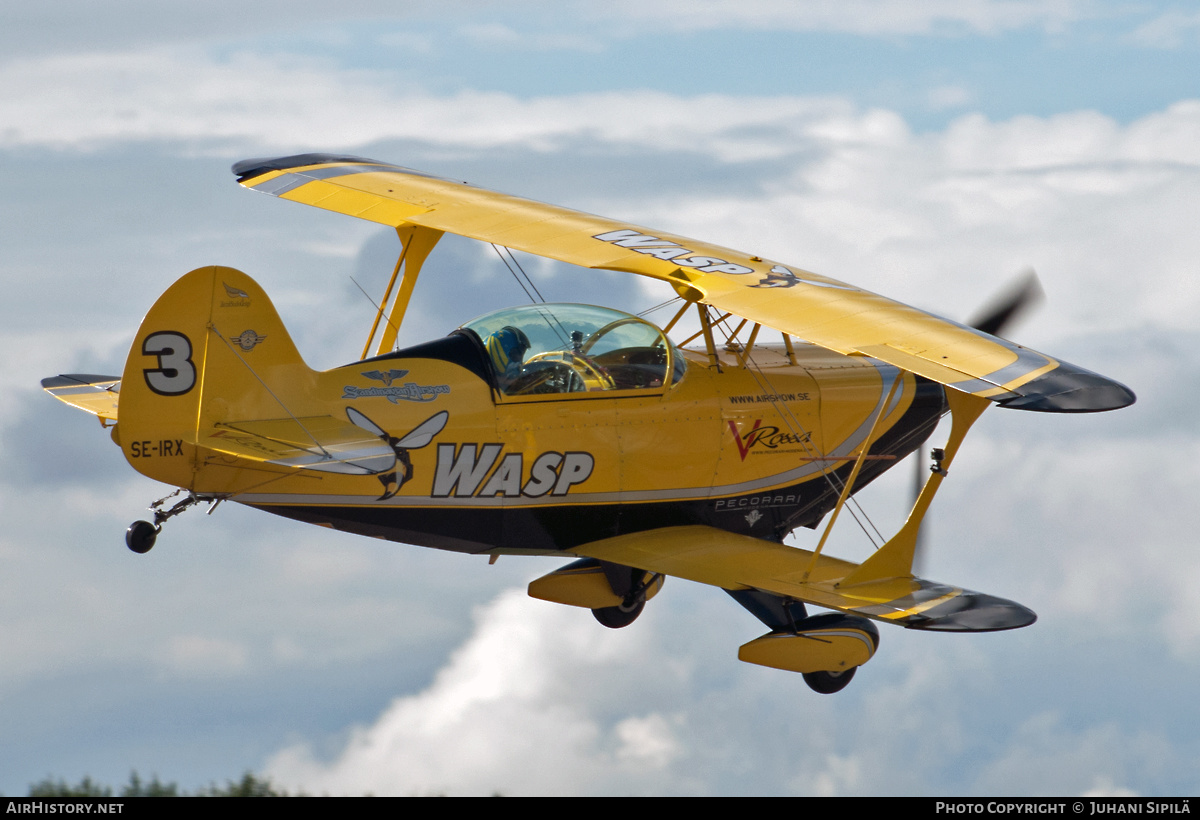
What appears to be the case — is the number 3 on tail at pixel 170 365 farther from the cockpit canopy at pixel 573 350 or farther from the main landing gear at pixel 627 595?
the main landing gear at pixel 627 595

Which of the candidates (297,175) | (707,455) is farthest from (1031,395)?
(297,175)

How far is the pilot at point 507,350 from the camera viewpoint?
11031 mm

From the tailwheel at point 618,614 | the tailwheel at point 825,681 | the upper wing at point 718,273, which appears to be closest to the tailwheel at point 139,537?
the upper wing at point 718,273

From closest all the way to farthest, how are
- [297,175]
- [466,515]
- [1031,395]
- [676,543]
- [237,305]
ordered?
[1031,395] < [237,305] < [466,515] < [676,543] < [297,175]

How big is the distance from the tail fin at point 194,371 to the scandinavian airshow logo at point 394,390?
537 millimetres

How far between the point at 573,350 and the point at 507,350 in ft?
Result: 1.98

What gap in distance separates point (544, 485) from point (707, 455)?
151cm

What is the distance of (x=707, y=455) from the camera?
11.9m

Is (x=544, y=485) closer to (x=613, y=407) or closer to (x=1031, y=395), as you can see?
(x=613, y=407)

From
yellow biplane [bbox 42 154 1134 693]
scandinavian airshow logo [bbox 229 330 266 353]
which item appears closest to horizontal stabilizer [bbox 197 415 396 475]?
yellow biplane [bbox 42 154 1134 693]

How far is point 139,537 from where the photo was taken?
9367mm

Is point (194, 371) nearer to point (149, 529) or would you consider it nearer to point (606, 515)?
point (149, 529)

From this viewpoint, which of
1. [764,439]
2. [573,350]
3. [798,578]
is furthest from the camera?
[764,439]

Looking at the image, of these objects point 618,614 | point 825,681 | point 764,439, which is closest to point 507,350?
point 764,439
